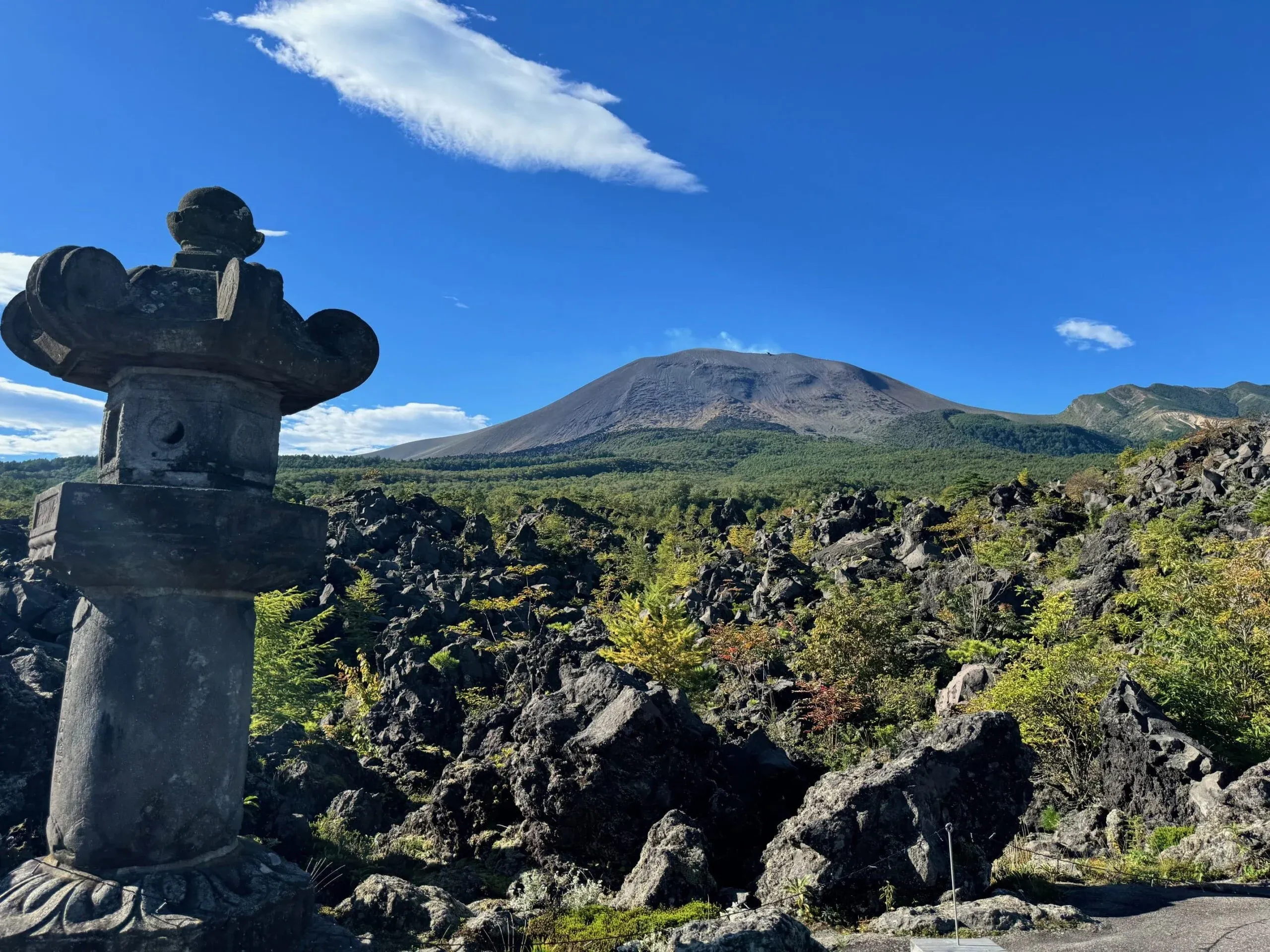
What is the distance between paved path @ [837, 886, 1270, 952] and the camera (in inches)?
214

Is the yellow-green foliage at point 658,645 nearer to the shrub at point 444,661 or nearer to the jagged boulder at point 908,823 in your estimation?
the shrub at point 444,661

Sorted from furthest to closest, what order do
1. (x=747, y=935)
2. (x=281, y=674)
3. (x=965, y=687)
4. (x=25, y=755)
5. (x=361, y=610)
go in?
(x=361, y=610), (x=281, y=674), (x=965, y=687), (x=25, y=755), (x=747, y=935)

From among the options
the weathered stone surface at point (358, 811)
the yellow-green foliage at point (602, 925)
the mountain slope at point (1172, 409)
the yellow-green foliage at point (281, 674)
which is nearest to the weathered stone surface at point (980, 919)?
the yellow-green foliage at point (602, 925)

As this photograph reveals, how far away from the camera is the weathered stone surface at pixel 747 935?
445 cm

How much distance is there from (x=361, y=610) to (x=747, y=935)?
23419mm

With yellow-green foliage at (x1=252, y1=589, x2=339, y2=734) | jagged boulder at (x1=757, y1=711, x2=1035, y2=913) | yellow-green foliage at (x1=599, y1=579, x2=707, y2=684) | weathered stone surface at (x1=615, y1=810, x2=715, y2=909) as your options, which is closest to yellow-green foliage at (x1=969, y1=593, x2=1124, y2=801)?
jagged boulder at (x1=757, y1=711, x2=1035, y2=913)

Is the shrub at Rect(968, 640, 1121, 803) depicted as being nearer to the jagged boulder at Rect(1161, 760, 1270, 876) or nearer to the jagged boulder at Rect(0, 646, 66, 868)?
the jagged boulder at Rect(1161, 760, 1270, 876)

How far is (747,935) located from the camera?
449 cm

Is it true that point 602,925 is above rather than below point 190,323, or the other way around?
below

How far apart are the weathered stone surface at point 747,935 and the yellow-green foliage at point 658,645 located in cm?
1273

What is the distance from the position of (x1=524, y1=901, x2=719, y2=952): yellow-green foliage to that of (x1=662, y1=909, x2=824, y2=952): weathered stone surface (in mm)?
554

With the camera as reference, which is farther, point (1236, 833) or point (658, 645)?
point (658, 645)

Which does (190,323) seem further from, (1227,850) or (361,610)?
(361,610)

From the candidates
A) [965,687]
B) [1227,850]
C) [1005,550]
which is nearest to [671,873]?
[1227,850]
